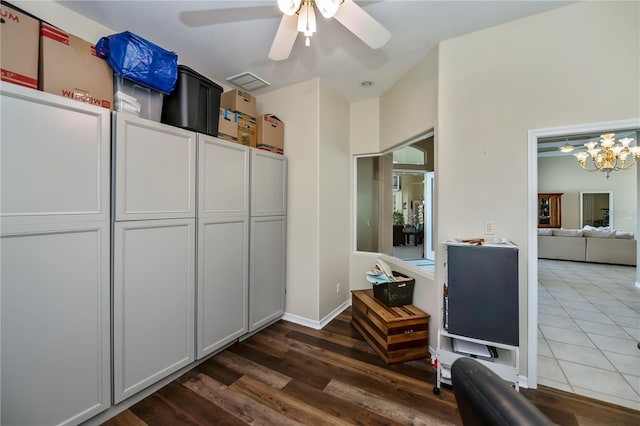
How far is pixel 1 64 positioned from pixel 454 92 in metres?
3.05

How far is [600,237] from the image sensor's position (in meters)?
5.98

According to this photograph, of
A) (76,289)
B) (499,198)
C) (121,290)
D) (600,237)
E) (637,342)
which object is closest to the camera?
(76,289)

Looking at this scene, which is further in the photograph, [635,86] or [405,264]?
[405,264]

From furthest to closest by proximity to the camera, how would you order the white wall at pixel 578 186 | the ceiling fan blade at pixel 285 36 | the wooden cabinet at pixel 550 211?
the wooden cabinet at pixel 550 211 < the white wall at pixel 578 186 < the ceiling fan blade at pixel 285 36

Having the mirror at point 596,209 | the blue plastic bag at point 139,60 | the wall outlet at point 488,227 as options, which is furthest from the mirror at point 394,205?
the mirror at point 596,209

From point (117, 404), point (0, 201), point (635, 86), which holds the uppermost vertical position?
point (635, 86)

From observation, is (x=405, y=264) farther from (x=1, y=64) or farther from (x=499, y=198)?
(x=1, y=64)

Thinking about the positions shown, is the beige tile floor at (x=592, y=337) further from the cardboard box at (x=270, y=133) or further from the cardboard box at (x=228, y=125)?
the cardboard box at (x=228, y=125)

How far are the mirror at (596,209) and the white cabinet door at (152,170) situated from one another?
35.5 feet

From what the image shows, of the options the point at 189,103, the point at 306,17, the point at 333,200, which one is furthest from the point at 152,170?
the point at 333,200

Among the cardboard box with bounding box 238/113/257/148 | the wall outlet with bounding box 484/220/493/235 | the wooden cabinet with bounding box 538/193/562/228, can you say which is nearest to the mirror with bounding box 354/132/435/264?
the wall outlet with bounding box 484/220/493/235

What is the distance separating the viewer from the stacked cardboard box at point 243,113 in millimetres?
2629

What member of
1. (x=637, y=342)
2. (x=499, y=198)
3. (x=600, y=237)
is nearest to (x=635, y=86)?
(x=499, y=198)

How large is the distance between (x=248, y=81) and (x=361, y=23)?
6.14 ft
